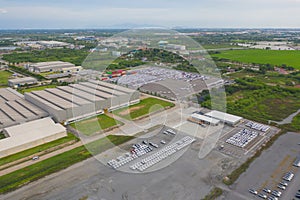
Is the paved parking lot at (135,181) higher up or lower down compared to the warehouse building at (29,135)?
lower down

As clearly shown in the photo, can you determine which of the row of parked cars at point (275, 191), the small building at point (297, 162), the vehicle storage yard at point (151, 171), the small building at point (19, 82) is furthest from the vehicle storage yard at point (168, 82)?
the row of parked cars at point (275, 191)

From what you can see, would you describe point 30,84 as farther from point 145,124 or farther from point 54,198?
point 54,198

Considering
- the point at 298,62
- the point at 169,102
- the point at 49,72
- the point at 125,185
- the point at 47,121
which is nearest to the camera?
the point at 125,185

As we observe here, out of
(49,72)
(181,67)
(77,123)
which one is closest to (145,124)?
(77,123)

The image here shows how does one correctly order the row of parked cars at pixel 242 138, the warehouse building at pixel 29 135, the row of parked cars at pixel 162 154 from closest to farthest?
1. the row of parked cars at pixel 162 154
2. the warehouse building at pixel 29 135
3. the row of parked cars at pixel 242 138

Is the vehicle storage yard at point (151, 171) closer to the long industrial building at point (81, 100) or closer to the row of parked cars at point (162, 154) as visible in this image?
the row of parked cars at point (162, 154)

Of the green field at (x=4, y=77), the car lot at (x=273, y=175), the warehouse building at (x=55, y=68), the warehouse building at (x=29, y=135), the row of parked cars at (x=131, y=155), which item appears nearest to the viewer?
the car lot at (x=273, y=175)

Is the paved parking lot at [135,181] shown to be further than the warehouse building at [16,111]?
No
